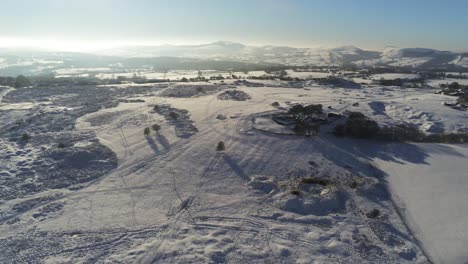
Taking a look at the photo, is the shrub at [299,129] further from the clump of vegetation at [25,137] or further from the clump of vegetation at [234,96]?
the clump of vegetation at [25,137]

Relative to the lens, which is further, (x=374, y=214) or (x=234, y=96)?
(x=234, y=96)

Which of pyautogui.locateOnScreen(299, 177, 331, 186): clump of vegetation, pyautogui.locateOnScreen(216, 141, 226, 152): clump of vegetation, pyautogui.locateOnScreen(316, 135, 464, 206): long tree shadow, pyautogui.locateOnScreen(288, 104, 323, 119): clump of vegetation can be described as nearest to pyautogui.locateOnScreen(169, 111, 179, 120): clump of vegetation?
pyautogui.locateOnScreen(216, 141, 226, 152): clump of vegetation

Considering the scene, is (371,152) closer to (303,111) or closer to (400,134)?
(400,134)

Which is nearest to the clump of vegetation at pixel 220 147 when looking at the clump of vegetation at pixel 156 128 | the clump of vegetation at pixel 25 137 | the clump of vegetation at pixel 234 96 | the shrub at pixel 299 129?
the clump of vegetation at pixel 156 128

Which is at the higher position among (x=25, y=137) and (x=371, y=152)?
(x=25, y=137)

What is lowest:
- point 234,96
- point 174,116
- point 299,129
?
point 299,129

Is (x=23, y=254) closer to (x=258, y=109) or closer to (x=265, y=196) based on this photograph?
(x=265, y=196)

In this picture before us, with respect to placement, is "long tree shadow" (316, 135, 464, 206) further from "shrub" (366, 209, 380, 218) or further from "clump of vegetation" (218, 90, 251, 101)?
"clump of vegetation" (218, 90, 251, 101)

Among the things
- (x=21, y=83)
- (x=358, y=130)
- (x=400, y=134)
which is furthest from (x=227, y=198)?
(x=21, y=83)

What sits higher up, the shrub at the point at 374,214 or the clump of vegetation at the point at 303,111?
the clump of vegetation at the point at 303,111
